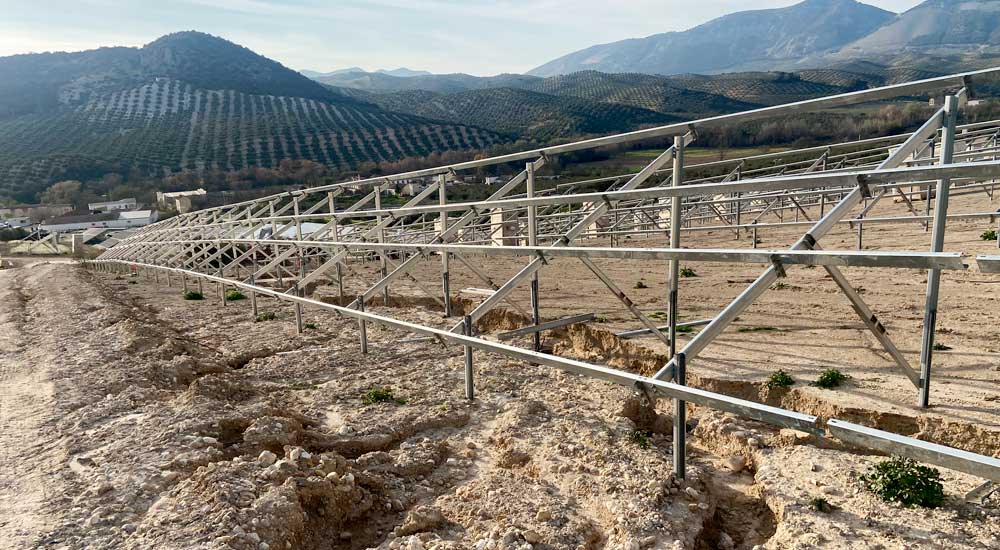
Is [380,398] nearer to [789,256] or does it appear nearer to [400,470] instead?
[400,470]

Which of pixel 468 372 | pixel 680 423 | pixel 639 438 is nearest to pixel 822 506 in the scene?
pixel 680 423

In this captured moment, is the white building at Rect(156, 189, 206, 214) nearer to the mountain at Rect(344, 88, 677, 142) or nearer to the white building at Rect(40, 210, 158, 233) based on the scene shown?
the white building at Rect(40, 210, 158, 233)

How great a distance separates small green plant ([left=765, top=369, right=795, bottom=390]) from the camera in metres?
6.95

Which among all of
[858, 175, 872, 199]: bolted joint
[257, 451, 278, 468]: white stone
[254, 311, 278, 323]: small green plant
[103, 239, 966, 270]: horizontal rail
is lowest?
[254, 311, 278, 323]: small green plant

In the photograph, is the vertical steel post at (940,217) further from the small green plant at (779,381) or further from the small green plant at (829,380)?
the small green plant at (779,381)

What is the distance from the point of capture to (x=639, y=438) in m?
6.44

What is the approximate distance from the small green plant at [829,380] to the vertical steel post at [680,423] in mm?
2426

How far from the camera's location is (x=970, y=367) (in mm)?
6703

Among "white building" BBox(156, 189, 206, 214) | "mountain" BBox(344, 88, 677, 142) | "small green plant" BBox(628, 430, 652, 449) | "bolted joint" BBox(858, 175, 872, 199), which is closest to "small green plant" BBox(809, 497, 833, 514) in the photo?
"small green plant" BBox(628, 430, 652, 449)

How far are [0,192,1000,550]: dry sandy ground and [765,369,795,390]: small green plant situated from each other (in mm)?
156

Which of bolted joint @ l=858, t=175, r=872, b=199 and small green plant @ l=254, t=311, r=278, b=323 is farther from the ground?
bolted joint @ l=858, t=175, r=872, b=199

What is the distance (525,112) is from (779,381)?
391ft

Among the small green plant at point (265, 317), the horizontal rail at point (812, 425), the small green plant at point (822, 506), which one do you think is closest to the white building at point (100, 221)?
the small green plant at point (265, 317)

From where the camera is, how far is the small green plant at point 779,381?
695cm
